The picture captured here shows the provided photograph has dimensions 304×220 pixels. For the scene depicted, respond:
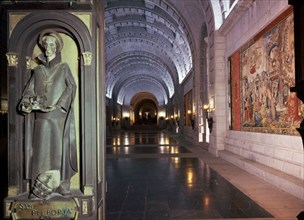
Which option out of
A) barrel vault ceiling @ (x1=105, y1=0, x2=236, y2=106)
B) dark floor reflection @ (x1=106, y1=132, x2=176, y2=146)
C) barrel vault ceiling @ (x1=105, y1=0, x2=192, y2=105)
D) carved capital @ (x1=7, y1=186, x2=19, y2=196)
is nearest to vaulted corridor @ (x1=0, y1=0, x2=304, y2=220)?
carved capital @ (x1=7, y1=186, x2=19, y2=196)

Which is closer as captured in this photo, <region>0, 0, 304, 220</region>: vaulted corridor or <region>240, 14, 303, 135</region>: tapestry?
<region>0, 0, 304, 220</region>: vaulted corridor

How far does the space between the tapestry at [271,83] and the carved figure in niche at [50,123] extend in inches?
221

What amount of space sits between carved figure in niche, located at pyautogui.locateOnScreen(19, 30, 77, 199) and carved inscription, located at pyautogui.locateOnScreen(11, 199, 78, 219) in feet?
0.33

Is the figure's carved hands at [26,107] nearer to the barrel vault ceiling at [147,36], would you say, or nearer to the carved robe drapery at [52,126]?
the carved robe drapery at [52,126]

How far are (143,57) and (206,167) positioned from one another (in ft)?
90.5

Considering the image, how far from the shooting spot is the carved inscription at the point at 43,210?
3344mm

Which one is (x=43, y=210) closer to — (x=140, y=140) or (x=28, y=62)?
(x=28, y=62)

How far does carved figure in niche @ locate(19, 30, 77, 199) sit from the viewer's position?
10.9 feet

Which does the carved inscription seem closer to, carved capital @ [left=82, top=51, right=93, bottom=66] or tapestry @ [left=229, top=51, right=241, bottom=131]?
carved capital @ [left=82, top=51, right=93, bottom=66]

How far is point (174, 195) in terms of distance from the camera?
6691mm

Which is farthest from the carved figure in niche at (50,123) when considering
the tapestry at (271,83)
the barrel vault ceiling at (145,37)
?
the barrel vault ceiling at (145,37)

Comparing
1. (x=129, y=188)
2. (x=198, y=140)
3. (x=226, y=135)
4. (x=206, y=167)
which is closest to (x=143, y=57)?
(x=198, y=140)

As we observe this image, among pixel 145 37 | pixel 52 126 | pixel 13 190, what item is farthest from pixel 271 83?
pixel 145 37

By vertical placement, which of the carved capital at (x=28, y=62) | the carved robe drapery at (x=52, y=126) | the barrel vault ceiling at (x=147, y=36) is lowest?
the carved robe drapery at (x=52, y=126)
